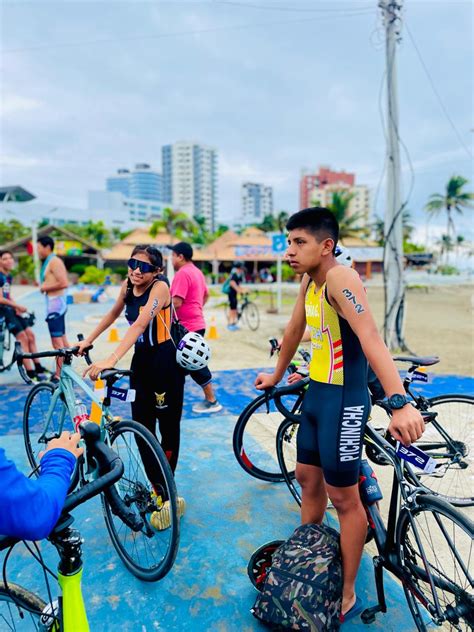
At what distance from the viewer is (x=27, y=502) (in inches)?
50.1

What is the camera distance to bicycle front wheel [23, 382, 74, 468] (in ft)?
11.0

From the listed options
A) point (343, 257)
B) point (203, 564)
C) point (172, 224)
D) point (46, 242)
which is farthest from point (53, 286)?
point (172, 224)

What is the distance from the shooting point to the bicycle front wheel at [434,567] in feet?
6.14

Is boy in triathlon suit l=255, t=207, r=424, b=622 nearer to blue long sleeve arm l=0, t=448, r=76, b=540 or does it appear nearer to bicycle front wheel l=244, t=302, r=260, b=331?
blue long sleeve arm l=0, t=448, r=76, b=540

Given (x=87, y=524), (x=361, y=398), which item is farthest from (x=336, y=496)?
(x=87, y=524)

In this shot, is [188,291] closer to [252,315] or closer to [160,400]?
[160,400]

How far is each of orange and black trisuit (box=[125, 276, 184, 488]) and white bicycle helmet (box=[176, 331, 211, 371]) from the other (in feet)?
0.22

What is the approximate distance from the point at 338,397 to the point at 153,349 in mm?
1475

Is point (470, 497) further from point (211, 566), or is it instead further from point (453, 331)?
point (453, 331)

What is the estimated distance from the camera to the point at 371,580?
266cm

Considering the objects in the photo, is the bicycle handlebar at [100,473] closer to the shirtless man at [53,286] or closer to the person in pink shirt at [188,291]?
the person in pink shirt at [188,291]

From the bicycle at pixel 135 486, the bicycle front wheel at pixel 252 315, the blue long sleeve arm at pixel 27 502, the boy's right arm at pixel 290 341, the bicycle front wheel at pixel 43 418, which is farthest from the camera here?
the bicycle front wheel at pixel 252 315

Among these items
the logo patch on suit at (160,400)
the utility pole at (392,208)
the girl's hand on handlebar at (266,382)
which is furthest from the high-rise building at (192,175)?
the girl's hand on handlebar at (266,382)

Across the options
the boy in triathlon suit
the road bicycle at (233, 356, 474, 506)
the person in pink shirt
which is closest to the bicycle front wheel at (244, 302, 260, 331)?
the person in pink shirt
